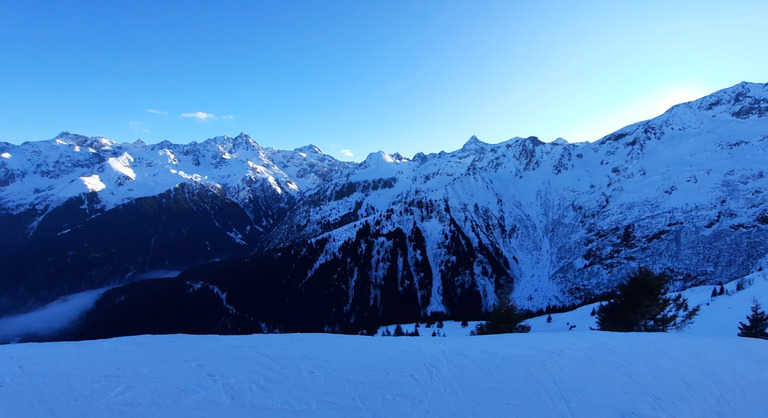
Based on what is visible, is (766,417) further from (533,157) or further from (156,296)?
(533,157)

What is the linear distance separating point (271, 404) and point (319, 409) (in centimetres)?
111

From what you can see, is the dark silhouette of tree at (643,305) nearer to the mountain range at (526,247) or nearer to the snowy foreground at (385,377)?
the snowy foreground at (385,377)

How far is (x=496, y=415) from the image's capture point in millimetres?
7281

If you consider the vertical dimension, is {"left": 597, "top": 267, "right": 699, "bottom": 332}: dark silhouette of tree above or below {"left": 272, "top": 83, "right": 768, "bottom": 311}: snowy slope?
below

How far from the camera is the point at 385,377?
8914 mm

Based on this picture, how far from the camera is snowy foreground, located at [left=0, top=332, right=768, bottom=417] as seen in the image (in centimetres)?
748

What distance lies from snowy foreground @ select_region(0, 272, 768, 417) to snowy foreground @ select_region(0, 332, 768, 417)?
4 cm

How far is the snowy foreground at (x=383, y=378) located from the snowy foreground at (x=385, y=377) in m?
0.04

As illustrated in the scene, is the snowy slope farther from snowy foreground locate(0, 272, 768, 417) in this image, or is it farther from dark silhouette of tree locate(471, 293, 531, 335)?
snowy foreground locate(0, 272, 768, 417)

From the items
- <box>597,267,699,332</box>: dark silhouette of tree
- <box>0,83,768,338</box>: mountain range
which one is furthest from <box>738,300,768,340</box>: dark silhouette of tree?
<box>0,83,768,338</box>: mountain range

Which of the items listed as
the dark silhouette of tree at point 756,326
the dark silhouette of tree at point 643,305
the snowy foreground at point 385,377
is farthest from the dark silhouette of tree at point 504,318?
the snowy foreground at point 385,377

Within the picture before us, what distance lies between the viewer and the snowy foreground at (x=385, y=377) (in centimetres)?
748

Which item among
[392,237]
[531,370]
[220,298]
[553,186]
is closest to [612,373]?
[531,370]

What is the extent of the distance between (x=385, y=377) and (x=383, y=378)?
0.09m
